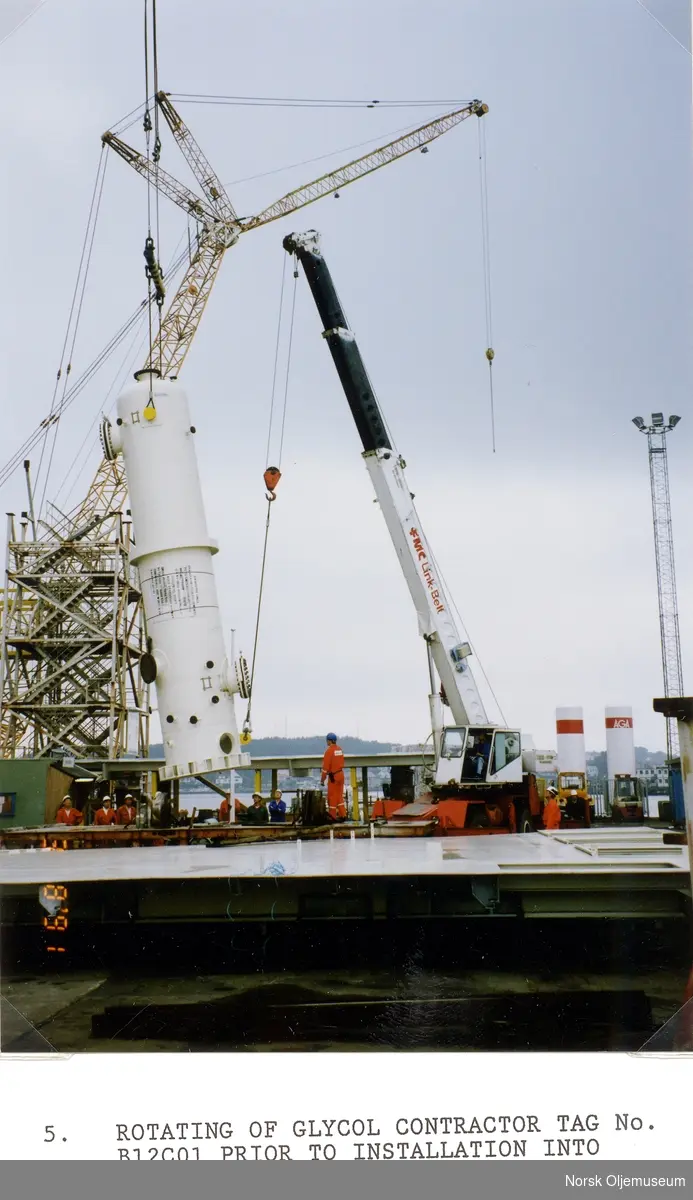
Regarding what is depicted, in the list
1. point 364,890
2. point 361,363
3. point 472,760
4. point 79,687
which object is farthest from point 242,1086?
point 79,687

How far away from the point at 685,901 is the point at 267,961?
3394mm

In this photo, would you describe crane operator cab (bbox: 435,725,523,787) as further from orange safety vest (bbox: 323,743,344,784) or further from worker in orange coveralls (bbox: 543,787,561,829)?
orange safety vest (bbox: 323,743,344,784)

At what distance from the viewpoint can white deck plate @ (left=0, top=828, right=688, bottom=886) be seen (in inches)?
261

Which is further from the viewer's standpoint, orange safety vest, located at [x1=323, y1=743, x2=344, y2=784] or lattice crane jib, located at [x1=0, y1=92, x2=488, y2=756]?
lattice crane jib, located at [x1=0, y1=92, x2=488, y2=756]

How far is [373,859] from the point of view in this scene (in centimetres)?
734

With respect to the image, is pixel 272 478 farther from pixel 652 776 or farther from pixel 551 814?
pixel 652 776

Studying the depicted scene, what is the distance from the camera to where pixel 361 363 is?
11766mm

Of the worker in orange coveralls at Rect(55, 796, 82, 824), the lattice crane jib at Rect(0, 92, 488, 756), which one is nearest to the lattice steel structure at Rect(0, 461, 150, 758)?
the lattice crane jib at Rect(0, 92, 488, 756)

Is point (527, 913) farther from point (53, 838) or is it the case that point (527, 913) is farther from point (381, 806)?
point (53, 838)

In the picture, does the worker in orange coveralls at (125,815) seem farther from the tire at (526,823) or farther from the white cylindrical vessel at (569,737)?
the white cylindrical vessel at (569,737)

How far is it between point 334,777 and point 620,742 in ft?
29.4

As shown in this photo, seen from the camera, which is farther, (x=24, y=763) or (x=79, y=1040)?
(x=24, y=763)

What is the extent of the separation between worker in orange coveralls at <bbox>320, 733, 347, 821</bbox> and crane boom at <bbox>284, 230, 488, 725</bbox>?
178 cm

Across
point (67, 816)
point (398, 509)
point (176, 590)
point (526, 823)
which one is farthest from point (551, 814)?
point (67, 816)
